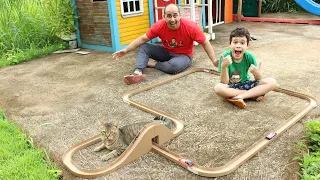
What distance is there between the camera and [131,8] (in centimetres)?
548

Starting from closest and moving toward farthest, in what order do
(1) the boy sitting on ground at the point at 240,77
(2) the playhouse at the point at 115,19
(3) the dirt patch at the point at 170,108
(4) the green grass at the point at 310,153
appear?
(4) the green grass at the point at 310,153 < (3) the dirt patch at the point at 170,108 < (1) the boy sitting on ground at the point at 240,77 < (2) the playhouse at the point at 115,19

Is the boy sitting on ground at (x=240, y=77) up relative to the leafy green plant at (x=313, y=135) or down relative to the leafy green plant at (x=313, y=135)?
up

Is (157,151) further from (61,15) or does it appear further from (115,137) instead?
(61,15)

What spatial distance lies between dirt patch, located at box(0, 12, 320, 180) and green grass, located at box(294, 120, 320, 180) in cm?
6

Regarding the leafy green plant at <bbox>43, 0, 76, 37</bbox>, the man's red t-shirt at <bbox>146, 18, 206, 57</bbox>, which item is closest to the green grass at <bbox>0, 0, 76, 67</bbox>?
the leafy green plant at <bbox>43, 0, 76, 37</bbox>

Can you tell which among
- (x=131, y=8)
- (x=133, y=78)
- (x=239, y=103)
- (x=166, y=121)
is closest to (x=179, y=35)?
(x=133, y=78)

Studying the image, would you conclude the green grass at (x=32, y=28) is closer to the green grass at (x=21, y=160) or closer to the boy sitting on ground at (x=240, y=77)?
the green grass at (x=21, y=160)

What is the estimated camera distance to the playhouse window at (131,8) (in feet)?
17.4

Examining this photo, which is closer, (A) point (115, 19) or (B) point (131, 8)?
(A) point (115, 19)

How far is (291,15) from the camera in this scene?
27.3 feet

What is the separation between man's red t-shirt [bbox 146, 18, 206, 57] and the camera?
377cm

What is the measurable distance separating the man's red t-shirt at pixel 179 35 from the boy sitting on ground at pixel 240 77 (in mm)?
934

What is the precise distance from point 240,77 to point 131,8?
10.6 ft

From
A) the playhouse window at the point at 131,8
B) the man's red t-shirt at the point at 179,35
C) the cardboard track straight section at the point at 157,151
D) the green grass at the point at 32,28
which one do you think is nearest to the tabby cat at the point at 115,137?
the cardboard track straight section at the point at 157,151
